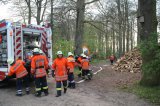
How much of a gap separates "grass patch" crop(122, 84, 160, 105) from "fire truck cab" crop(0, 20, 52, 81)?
177 inches

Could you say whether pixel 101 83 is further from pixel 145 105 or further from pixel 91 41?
pixel 91 41

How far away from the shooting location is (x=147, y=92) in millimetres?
10492

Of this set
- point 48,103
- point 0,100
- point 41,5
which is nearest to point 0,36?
point 0,100

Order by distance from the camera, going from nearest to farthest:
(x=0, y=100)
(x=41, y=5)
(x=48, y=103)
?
(x=48, y=103) → (x=0, y=100) → (x=41, y=5)

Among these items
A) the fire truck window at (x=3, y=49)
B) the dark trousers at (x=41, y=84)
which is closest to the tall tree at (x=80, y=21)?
the fire truck window at (x=3, y=49)

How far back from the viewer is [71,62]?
1188 centimetres

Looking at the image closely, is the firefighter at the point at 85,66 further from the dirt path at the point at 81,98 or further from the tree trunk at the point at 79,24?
the tree trunk at the point at 79,24

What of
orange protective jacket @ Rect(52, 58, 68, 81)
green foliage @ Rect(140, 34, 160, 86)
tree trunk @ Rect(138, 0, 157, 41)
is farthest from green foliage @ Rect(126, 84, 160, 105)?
orange protective jacket @ Rect(52, 58, 68, 81)

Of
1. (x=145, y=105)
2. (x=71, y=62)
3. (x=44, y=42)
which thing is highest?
(x=44, y=42)

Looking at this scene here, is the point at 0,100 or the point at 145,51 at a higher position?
the point at 145,51

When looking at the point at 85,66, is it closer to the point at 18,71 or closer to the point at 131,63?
the point at 18,71

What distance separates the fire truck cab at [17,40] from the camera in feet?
34.8

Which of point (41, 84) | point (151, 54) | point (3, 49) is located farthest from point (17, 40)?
point (151, 54)

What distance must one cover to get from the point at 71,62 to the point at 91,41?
48646mm
